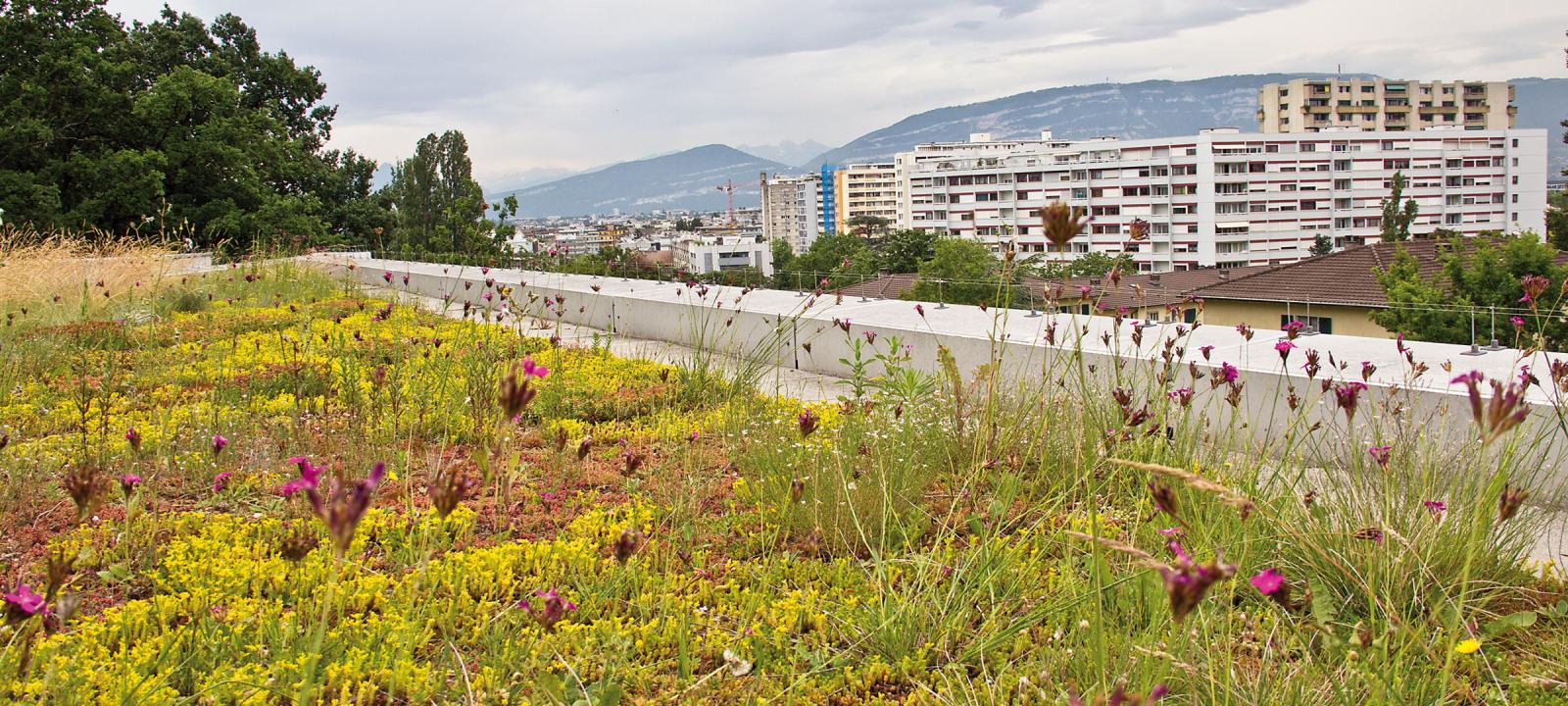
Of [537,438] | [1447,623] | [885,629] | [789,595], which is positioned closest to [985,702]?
[885,629]

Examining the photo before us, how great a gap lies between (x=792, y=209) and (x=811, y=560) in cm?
17439

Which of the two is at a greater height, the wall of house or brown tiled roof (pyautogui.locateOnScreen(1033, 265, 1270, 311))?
brown tiled roof (pyautogui.locateOnScreen(1033, 265, 1270, 311))

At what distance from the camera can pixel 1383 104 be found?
111m

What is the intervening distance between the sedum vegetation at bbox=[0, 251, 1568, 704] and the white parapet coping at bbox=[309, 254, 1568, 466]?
0.10 metres

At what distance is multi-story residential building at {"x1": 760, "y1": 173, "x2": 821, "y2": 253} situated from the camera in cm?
16412

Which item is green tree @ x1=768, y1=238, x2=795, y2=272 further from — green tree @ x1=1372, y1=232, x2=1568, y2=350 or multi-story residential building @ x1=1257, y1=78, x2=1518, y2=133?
green tree @ x1=1372, y1=232, x2=1568, y2=350

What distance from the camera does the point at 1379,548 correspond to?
7.23ft

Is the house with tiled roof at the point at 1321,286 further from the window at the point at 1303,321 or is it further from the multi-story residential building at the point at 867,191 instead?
the multi-story residential building at the point at 867,191

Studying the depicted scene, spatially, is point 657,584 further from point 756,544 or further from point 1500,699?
point 1500,699

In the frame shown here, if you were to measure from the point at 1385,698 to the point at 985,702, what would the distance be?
2.17 ft

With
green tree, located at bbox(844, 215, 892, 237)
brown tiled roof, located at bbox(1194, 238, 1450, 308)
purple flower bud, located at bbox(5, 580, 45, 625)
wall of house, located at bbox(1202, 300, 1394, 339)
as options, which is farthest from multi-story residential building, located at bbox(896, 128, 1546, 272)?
purple flower bud, located at bbox(5, 580, 45, 625)

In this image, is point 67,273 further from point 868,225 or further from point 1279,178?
point 868,225

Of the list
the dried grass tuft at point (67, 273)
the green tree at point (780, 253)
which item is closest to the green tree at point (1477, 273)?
the dried grass tuft at point (67, 273)

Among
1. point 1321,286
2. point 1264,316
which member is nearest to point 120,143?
point 1264,316
